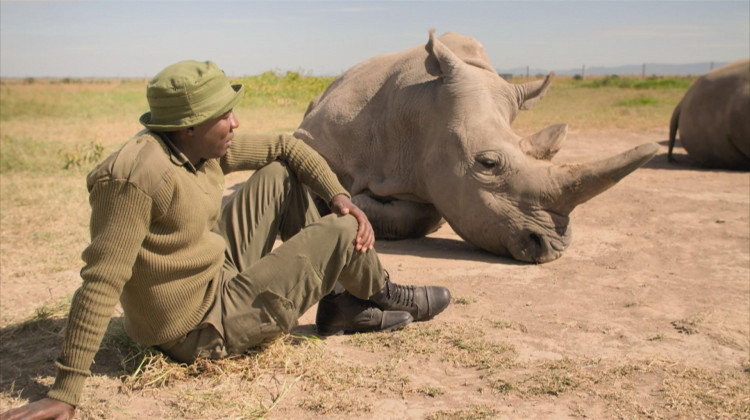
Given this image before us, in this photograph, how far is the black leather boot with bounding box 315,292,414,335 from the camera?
133 inches

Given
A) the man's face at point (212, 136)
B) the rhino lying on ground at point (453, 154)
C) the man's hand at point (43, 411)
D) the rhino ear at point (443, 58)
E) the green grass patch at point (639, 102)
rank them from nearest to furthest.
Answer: the man's hand at point (43, 411) < the man's face at point (212, 136) < the rhino lying on ground at point (453, 154) < the rhino ear at point (443, 58) < the green grass patch at point (639, 102)

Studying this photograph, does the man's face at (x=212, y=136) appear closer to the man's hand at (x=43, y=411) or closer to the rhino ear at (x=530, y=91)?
the man's hand at (x=43, y=411)

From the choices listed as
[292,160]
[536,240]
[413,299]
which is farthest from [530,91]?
[292,160]

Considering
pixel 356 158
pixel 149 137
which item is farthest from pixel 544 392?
pixel 356 158

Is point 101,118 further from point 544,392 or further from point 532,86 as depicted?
point 544,392

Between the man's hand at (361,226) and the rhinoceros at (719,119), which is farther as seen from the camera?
the rhinoceros at (719,119)

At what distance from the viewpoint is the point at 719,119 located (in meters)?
8.89

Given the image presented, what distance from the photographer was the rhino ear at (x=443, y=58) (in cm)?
521

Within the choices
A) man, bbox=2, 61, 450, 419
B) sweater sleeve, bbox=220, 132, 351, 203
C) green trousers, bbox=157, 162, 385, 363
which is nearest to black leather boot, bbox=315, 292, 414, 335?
man, bbox=2, 61, 450, 419

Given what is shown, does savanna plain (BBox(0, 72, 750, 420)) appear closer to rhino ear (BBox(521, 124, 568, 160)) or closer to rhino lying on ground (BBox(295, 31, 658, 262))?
rhino lying on ground (BBox(295, 31, 658, 262))

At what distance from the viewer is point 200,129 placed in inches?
101

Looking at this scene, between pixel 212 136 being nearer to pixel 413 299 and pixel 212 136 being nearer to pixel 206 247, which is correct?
pixel 206 247

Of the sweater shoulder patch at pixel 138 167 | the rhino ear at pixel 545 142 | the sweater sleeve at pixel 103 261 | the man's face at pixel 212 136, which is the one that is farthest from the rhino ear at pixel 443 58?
the sweater sleeve at pixel 103 261

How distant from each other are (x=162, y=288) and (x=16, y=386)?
0.84 metres
